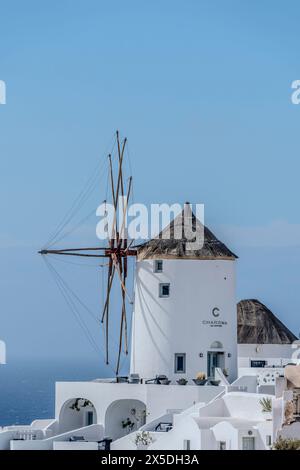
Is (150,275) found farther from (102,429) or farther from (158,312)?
(102,429)

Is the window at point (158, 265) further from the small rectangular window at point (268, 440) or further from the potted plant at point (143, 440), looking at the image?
the small rectangular window at point (268, 440)

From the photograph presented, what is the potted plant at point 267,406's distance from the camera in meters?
43.5

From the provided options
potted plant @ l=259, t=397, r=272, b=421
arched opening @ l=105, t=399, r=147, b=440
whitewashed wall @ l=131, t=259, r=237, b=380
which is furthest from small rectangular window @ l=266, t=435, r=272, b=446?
whitewashed wall @ l=131, t=259, r=237, b=380

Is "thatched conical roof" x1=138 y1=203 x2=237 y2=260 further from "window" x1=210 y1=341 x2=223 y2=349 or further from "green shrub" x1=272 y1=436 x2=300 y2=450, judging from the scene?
"green shrub" x1=272 y1=436 x2=300 y2=450

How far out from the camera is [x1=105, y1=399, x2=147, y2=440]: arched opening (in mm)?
50750

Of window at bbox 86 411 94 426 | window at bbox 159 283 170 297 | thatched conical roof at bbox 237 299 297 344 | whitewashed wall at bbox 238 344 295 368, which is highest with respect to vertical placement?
window at bbox 159 283 170 297

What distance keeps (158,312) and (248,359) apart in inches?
154

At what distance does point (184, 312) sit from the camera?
52094 millimetres

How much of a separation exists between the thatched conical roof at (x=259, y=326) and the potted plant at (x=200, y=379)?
4327mm

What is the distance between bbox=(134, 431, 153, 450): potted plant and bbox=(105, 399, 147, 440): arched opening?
5.04m

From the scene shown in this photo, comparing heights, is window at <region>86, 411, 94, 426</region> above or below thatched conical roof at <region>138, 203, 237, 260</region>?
below

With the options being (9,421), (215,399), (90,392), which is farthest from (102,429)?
(9,421)

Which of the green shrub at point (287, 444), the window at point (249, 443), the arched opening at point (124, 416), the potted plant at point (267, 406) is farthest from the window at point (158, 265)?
the green shrub at point (287, 444)

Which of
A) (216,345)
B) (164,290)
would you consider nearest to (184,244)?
(164,290)
